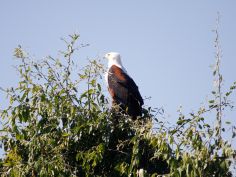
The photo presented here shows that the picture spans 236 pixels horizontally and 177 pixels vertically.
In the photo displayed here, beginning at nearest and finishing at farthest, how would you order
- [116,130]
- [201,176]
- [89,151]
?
[201,176] < [89,151] < [116,130]

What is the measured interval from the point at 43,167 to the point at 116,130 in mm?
913

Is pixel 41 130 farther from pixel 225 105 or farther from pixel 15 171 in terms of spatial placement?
pixel 225 105

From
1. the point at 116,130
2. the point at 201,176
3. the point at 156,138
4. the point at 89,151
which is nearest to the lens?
the point at 201,176

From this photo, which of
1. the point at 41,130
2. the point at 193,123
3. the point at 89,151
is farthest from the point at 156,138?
the point at 41,130

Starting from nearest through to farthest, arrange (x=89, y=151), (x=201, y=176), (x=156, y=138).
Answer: (x=201, y=176) → (x=156, y=138) → (x=89, y=151)

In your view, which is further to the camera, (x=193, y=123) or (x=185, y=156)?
(x=193, y=123)

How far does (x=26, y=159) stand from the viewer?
5.80 metres

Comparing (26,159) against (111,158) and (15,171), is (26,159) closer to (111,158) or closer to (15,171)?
(15,171)

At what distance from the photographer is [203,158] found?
483 cm

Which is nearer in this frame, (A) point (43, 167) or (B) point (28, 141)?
(A) point (43, 167)

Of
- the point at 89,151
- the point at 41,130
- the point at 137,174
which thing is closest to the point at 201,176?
the point at 137,174

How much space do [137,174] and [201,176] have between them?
0.53 meters

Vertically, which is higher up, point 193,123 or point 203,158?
point 193,123

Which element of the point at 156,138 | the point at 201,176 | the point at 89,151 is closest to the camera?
the point at 201,176
